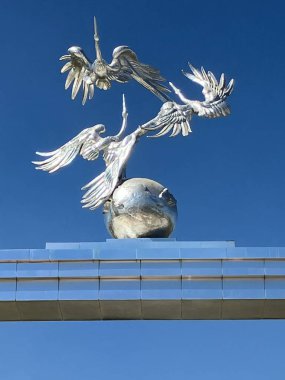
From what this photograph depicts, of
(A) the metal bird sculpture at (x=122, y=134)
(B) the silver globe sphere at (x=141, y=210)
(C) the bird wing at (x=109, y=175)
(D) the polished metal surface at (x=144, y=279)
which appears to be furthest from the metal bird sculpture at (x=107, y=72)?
(D) the polished metal surface at (x=144, y=279)

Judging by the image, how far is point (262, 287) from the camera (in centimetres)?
1373

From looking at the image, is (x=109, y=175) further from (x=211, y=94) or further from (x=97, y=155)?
(x=211, y=94)

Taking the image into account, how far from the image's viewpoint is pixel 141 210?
46.6 feet

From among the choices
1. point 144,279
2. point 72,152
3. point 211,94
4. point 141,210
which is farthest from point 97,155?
point 144,279

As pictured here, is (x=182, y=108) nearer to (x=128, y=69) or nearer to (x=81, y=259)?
(x=128, y=69)

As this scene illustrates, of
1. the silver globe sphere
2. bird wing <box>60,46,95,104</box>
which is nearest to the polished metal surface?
the silver globe sphere

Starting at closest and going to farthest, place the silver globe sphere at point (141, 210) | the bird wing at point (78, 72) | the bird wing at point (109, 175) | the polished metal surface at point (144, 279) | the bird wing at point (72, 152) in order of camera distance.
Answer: the polished metal surface at point (144, 279) → the silver globe sphere at point (141, 210) → the bird wing at point (109, 175) → the bird wing at point (72, 152) → the bird wing at point (78, 72)

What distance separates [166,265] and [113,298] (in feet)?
2.75

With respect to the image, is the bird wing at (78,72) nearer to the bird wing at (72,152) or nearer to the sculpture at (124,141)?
the sculpture at (124,141)

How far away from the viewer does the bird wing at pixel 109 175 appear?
14836 millimetres

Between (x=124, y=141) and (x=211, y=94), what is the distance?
153cm

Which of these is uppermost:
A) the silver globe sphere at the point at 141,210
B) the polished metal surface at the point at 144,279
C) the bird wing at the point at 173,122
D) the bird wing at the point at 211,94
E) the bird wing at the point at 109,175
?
the bird wing at the point at 211,94

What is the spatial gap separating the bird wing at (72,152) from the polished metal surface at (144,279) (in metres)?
1.90

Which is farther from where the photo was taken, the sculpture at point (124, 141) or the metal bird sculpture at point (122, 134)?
the metal bird sculpture at point (122, 134)
